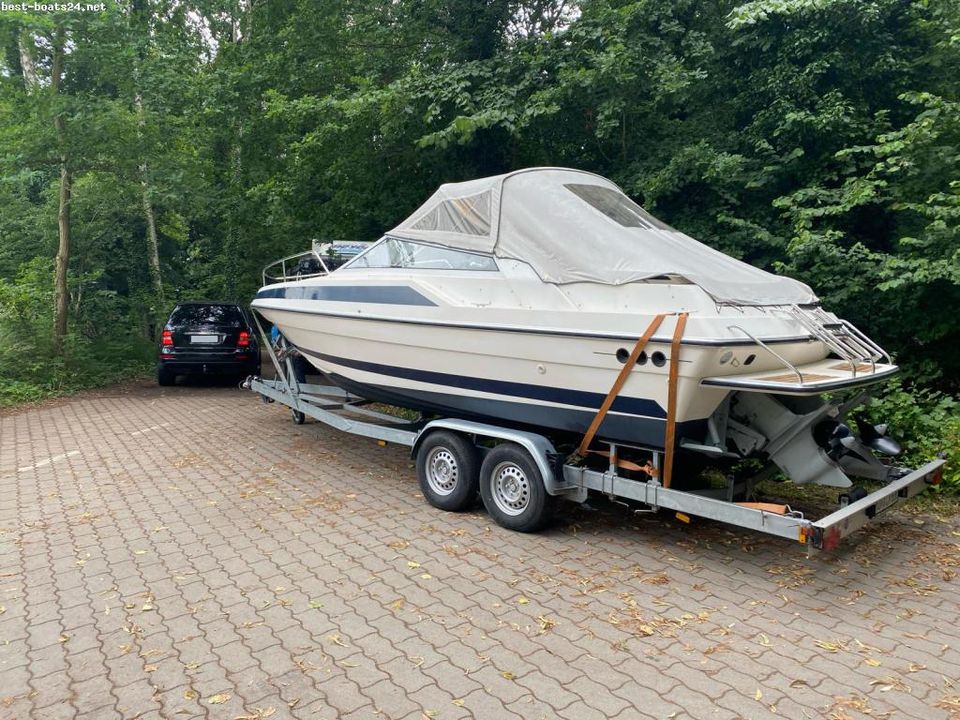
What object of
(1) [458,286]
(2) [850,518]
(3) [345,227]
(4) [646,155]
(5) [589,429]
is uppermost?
(4) [646,155]

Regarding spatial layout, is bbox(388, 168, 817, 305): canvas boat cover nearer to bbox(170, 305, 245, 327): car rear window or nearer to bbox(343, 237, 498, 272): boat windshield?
bbox(343, 237, 498, 272): boat windshield

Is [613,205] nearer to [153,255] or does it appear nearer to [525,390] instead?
[525,390]

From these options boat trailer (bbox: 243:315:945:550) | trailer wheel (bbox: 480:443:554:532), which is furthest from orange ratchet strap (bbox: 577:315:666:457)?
trailer wheel (bbox: 480:443:554:532)

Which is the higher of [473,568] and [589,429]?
[589,429]

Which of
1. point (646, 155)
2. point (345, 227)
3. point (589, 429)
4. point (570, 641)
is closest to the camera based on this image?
point (570, 641)

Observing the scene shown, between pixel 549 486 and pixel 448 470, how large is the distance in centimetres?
110

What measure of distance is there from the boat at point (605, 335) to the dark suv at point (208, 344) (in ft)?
19.2

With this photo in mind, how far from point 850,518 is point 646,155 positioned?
19.7 ft

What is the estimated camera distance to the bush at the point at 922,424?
5293mm

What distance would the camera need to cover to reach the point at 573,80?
25.7ft

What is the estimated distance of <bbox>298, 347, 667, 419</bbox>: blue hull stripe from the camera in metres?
4.16

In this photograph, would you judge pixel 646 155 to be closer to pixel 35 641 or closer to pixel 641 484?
pixel 641 484

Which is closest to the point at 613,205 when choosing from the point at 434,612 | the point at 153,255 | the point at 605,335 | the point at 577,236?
the point at 577,236

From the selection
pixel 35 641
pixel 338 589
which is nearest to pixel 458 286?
pixel 338 589
